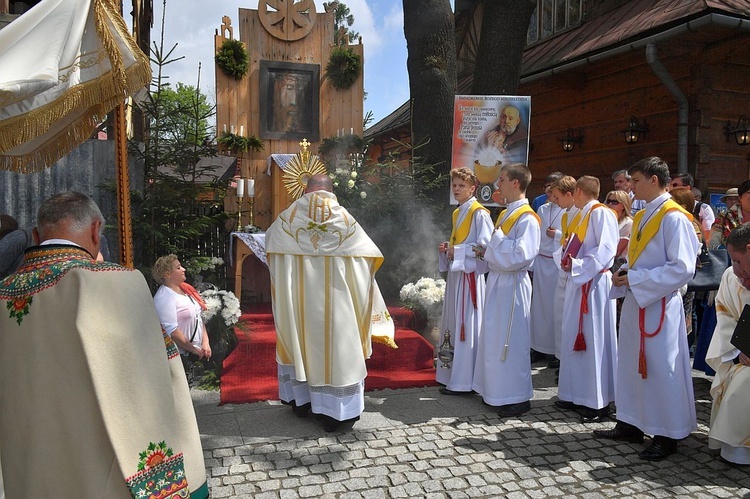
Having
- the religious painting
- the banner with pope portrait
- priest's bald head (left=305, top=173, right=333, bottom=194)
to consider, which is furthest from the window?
priest's bald head (left=305, top=173, right=333, bottom=194)

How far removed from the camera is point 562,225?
6309mm

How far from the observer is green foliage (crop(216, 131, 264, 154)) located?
348 inches

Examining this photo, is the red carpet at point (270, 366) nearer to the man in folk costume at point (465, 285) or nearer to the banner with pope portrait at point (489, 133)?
the man in folk costume at point (465, 285)

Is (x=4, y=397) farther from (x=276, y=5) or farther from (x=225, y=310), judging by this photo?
(x=276, y=5)

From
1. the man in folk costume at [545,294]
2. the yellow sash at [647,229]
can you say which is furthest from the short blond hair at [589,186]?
the man in folk costume at [545,294]

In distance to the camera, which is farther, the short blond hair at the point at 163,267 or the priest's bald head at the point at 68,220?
the short blond hair at the point at 163,267

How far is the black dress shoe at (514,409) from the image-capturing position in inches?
195

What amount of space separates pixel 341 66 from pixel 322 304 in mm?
5835

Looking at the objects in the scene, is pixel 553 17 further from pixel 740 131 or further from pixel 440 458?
pixel 440 458

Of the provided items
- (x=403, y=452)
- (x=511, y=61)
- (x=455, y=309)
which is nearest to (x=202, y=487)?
(x=403, y=452)

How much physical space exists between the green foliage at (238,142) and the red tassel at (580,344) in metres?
5.77

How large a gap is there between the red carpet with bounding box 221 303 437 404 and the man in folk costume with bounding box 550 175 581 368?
1.38m

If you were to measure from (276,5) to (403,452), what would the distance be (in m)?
7.48

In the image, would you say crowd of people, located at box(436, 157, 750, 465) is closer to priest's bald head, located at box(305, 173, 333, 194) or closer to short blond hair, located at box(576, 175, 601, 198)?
short blond hair, located at box(576, 175, 601, 198)
